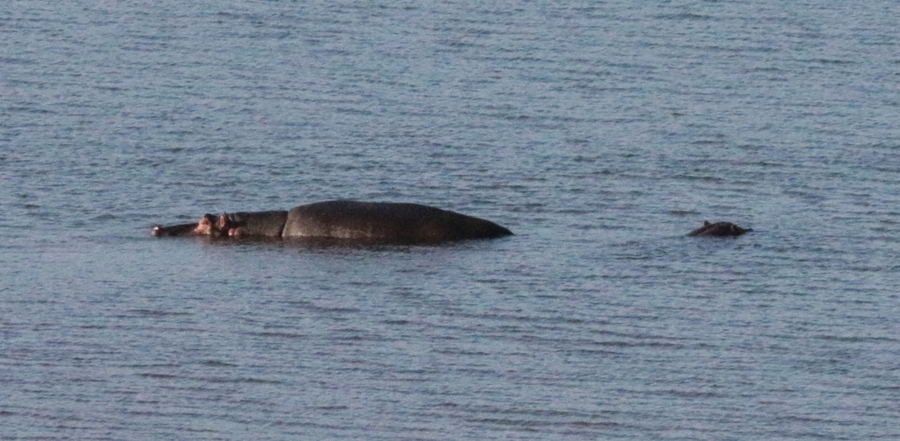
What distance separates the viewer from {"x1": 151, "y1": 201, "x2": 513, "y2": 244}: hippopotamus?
18219 millimetres

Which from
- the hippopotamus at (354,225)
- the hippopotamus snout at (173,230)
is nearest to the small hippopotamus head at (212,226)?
the hippopotamus at (354,225)

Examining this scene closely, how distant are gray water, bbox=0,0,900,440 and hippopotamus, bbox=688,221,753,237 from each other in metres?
0.24

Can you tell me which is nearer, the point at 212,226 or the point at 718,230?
the point at 718,230

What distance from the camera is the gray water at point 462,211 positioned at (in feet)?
42.1

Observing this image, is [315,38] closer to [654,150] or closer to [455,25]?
[455,25]

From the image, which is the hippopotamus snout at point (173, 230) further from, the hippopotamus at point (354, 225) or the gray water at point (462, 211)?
the gray water at point (462, 211)

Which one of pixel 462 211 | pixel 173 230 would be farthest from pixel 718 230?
pixel 173 230

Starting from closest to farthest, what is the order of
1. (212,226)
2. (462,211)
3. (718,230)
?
(718,230)
(212,226)
(462,211)

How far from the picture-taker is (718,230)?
59.2 ft

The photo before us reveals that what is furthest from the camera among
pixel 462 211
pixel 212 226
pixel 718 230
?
pixel 462 211

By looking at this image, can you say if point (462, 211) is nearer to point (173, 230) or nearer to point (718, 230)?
point (718, 230)

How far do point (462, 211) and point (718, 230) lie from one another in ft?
9.15

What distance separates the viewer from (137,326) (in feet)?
47.7

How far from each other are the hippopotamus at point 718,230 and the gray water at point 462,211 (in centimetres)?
24
